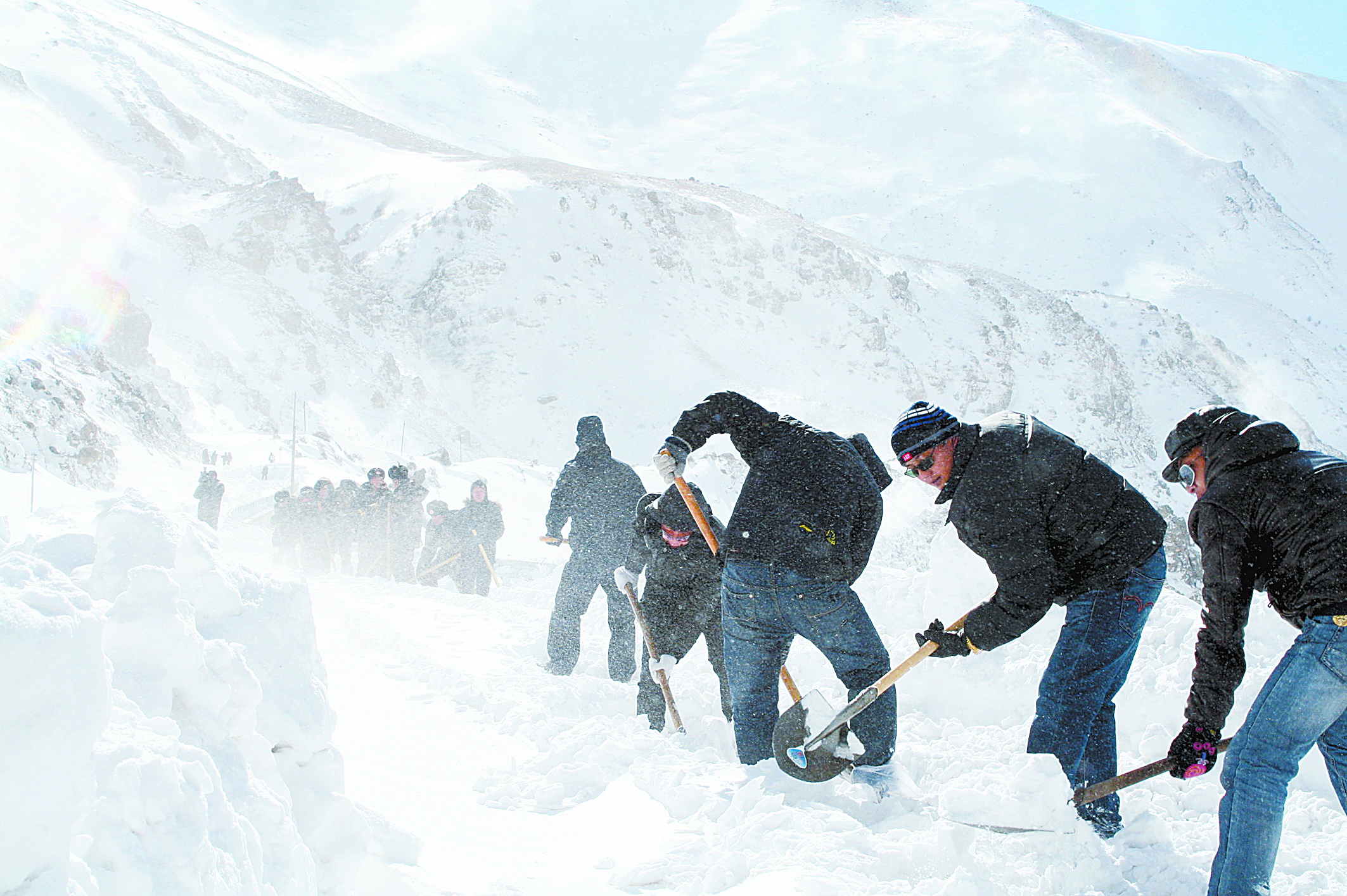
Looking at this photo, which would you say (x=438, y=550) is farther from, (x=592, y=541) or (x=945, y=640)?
(x=945, y=640)

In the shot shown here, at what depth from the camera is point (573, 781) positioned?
12.1ft

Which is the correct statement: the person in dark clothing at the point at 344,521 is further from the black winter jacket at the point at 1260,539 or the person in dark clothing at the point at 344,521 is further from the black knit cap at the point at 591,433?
the black winter jacket at the point at 1260,539

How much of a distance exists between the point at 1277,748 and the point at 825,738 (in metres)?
1.45

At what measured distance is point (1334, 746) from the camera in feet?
7.70

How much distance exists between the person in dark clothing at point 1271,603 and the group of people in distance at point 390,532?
8672 mm

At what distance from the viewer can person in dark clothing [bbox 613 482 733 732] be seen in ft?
15.9

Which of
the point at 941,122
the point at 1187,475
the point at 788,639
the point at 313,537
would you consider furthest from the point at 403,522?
the point at 941,122

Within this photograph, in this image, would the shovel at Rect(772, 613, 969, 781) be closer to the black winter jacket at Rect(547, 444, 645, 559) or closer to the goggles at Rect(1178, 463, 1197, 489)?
the goggles at Rect(1178, 463, 1197, 489)

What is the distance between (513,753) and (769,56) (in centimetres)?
11301

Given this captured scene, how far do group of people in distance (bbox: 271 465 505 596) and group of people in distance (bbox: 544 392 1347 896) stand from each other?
6838 mm

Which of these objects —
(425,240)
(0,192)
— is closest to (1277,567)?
(0,192)

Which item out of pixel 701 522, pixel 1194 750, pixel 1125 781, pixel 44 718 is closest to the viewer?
pixel 44 718

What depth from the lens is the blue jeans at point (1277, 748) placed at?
225 cm

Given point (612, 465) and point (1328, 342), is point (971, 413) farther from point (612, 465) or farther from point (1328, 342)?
point (612, 465)
